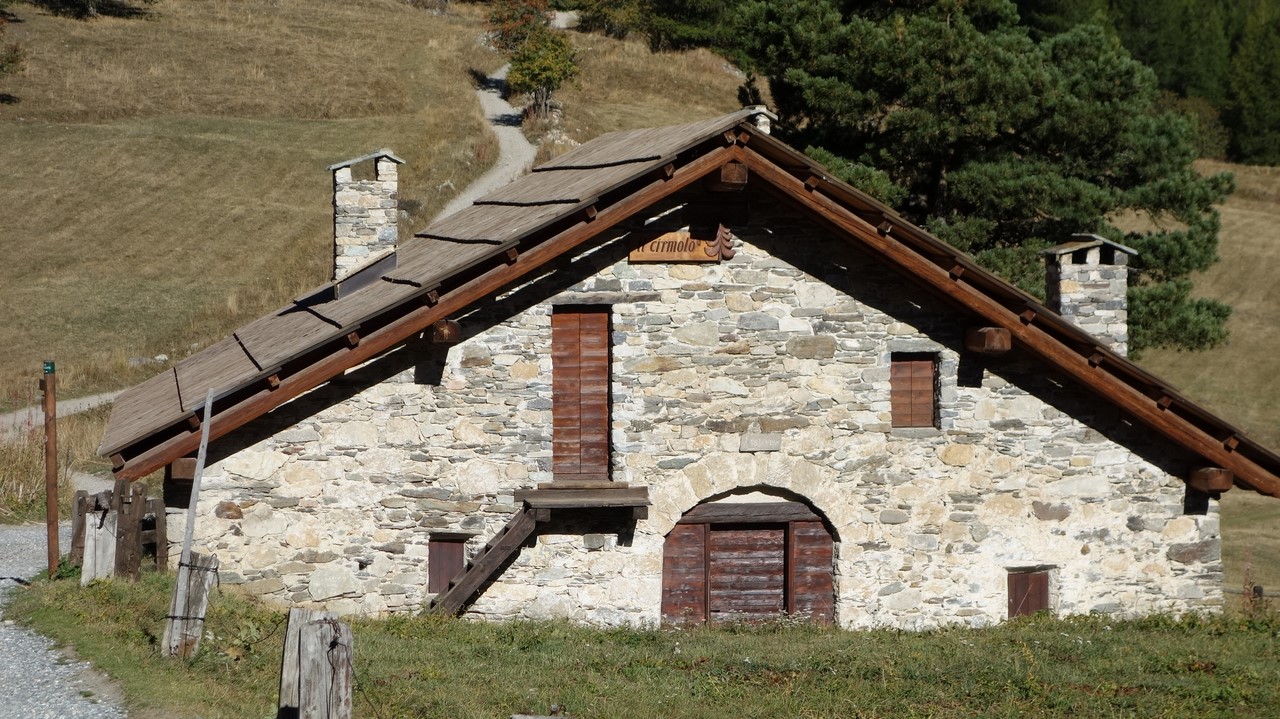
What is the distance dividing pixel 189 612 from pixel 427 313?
14.0ft

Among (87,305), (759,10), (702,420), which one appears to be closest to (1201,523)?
(702,420)

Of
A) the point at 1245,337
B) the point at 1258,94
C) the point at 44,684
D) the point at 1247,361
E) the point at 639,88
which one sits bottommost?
the point at 44,684

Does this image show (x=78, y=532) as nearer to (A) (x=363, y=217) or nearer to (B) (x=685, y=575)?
(A) (x=363, y=217)

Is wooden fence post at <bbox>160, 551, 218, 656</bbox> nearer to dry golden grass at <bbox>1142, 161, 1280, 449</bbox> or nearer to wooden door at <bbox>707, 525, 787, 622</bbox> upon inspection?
wooden door at <bbox>707, 525, 787, 622</bbox>

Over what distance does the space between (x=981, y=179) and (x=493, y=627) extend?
1953 centimetres

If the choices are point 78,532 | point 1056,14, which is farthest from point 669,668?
point 1056,14

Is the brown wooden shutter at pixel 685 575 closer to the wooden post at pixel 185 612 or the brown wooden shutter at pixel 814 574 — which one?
the brown wooden shutter at pixel 814 574

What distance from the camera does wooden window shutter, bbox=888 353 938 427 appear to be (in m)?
15.3

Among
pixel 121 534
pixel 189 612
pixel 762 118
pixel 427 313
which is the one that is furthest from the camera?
pixel 762 118

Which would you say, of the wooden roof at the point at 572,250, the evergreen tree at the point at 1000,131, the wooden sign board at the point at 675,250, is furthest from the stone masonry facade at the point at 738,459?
the evergreen tree at the point at 1000,131

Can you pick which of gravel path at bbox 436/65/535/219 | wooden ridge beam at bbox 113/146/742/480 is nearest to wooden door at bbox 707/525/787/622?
wooden ridge beam at bbox 113/146/742/480

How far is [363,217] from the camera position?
60.6 ft

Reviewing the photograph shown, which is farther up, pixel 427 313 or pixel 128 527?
pixel 427 313

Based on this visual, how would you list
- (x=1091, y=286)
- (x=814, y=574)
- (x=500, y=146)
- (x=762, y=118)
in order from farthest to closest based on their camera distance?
1. (x=500, y=146)
2. (x=762, y=118)
3. (x=1091, y=286)
4. (x=814, y=574)
